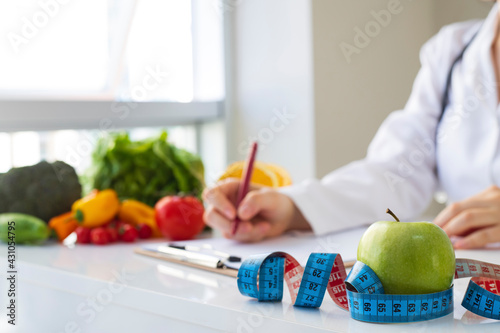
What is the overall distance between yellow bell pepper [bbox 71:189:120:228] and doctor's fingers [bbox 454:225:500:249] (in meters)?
0.78

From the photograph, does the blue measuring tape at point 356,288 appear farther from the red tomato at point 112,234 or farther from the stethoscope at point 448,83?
the stethoscope at point 448,83

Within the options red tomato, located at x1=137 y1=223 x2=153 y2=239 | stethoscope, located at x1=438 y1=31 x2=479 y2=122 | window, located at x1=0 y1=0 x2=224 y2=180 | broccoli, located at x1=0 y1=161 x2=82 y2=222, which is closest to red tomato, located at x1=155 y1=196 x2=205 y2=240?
red tomato, located at x1=137 y1=223 x2=153 y2=239

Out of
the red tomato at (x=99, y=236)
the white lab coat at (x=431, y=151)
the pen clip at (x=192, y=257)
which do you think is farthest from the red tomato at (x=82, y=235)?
the white lab coat at (x=431, y=151)

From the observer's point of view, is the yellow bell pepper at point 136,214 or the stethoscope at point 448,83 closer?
the yellow bell pepper at point 136,214

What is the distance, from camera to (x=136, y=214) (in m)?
1.49

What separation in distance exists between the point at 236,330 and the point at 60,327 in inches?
17.9

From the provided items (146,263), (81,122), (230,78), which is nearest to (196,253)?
(146,263)

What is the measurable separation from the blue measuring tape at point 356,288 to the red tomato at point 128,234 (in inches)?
24.6

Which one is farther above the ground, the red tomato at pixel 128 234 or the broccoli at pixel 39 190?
the broccoli at pixel 39 190

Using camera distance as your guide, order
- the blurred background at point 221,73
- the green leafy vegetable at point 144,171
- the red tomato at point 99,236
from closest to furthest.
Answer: the red tomato at point 99,236
the green leafy vegetable at point 144,171
the blurred background at point 221,73

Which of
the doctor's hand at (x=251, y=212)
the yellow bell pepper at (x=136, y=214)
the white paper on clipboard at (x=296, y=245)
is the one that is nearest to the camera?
the white paper on clipboard at (x=296, y=245)

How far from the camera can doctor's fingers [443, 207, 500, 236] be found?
1120mm

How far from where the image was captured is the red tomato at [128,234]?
1.40m

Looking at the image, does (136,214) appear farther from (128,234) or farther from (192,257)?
(192,257)
